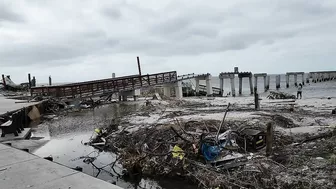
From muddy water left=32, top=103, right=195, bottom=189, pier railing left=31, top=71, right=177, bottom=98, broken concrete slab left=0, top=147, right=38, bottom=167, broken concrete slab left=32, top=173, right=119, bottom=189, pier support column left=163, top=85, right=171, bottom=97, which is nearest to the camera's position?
broken concrete slab left=32, top=173, right=119, bottom=189

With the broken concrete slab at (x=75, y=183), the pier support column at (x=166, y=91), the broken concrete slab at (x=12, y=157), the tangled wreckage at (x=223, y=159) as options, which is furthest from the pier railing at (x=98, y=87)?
the broken concrete slab at (x=75, y=183)

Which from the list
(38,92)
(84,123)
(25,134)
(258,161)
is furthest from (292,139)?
(38,92)

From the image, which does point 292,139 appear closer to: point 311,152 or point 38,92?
point 311,152

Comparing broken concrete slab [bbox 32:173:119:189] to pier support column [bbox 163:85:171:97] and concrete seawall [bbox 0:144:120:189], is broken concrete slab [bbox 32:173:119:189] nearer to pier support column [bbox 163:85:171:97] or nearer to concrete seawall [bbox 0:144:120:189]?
concrete seawall [bbox 0:144:120:189]

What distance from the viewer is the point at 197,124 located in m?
10.5

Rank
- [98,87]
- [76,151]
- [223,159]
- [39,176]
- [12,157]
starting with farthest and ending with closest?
1. [98,87]
2. [76,151]
3. [223,159]
4. [12,157]
5. [39,176]

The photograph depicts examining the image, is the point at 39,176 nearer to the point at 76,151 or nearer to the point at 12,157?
the point at 12,157

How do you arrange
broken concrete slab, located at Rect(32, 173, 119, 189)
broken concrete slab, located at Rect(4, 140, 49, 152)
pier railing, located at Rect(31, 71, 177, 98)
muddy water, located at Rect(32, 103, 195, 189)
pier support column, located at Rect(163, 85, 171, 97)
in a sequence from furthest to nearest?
pier support column, located at Rect(163, 85, 171, 97), pier railing, located at Rect(31, 71, 177, 98), broken concrete slab, located at Rect(4, 140, 49, 152), muddy water, located at Rect(32, 103, 195, 189), broken concrete slab, located at Rect(32, 173, 119, 189)

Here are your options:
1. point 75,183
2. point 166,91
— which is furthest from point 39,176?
point 166,91

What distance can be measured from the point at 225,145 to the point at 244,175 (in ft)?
4.32

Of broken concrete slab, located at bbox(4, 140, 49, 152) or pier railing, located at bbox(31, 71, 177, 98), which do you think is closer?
broken concrete slab, located at bbox(4, 140, 49, 152)

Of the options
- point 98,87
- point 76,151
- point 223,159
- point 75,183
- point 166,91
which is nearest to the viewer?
point 75,183

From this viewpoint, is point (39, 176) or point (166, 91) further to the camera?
point (166, 91)

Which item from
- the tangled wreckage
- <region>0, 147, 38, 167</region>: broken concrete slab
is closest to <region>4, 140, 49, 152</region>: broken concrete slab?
<region>0, 147, 38, 167</region>: broken concrete slab
